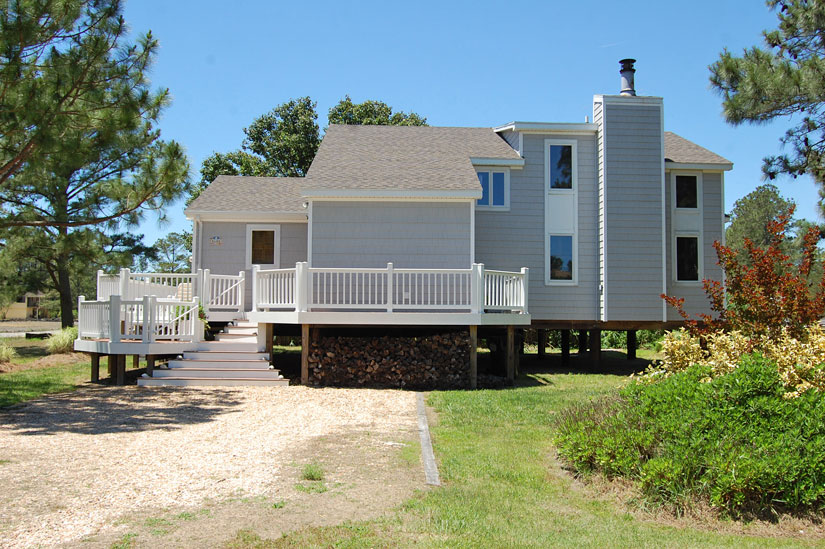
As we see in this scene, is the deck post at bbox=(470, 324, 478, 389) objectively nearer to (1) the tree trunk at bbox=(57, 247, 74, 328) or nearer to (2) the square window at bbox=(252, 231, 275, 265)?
(2) the square window at bbox=(252, 231, 275, 265)

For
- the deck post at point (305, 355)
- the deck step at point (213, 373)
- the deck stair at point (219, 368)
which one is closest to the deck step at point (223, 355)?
the deck stair at point (219, 368)

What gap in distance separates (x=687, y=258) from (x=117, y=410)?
1394 cm

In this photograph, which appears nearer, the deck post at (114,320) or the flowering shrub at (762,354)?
the flowering shrub at (762,354)

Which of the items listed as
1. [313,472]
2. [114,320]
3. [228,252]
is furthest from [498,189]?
[313,472]

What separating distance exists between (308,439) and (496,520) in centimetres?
365

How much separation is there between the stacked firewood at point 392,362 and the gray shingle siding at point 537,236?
406 cm

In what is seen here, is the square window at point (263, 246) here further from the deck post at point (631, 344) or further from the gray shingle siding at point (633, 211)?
the deck post at point (631, 344)

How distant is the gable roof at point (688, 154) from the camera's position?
17203 millimetres

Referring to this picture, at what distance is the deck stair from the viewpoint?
1285 cm

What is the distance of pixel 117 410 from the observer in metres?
10.3

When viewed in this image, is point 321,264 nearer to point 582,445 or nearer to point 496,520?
point 582,445

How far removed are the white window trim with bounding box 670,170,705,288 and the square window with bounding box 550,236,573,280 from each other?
2640mm

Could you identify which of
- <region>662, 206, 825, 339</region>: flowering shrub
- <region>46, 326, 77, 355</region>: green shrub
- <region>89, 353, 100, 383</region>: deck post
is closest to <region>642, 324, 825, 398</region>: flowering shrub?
<region>662, 206, 825, 339</region>: flowering shrub

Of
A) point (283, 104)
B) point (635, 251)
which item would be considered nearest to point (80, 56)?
point (635, 251)
